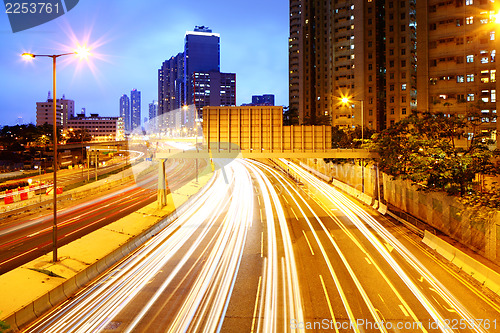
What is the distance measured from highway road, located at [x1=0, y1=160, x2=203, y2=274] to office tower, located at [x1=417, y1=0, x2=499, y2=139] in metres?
50.1

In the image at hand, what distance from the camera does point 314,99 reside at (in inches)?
4889

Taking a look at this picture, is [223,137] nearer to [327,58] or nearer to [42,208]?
[42,208]

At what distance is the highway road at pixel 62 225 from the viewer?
2059 cm

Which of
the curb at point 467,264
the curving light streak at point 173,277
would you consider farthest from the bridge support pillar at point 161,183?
the curb at point 467,264

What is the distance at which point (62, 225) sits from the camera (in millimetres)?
27812

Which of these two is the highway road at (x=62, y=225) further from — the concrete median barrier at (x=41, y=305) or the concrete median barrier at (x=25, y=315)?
the concrete median barrier at (x=25, y=315)

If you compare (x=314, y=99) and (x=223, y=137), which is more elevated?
(x=314, y=99)

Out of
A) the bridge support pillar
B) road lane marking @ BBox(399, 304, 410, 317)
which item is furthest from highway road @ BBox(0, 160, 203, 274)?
road lane marking @ BBox(399, 304, 410, 317)

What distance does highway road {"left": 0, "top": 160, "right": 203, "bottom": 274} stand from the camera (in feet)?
67.6

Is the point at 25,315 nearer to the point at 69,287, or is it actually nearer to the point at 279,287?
the point at 69,287

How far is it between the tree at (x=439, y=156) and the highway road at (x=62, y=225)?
85.0 ft

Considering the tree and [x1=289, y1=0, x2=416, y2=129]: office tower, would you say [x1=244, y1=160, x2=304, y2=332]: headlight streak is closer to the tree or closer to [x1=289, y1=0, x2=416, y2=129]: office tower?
the tree

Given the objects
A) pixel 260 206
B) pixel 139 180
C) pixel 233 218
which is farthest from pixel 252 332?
pixel 139 180

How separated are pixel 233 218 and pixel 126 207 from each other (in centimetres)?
1358
